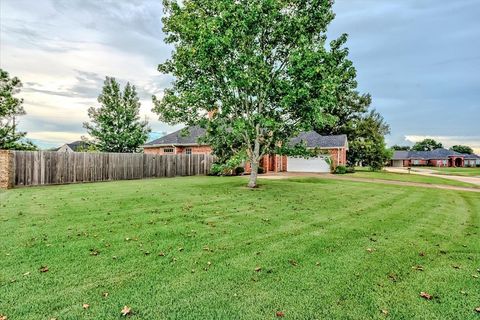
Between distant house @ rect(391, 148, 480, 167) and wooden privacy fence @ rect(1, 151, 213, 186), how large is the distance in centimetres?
7496

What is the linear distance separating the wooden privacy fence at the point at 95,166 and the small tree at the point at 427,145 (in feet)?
343

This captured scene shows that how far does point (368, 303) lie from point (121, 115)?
31475mm

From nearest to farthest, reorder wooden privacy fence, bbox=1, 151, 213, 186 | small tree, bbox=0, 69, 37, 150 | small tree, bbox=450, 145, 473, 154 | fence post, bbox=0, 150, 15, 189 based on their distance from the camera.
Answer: fence post, bbox=0, 150, 15, 189 < wooden privacy fence, bbox=1, 151, 213, 186 < small tree, bbox=0, 69, 37, 150 < small tree, bbox=450, 145, 473, 154

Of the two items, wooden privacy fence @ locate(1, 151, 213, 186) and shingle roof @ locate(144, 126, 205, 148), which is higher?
shingle roof @ locate(144, 126, 205, 148)

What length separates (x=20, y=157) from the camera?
51.1 feet

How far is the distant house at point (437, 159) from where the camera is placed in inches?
3103

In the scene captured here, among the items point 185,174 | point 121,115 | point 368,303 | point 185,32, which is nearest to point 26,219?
point 368,303

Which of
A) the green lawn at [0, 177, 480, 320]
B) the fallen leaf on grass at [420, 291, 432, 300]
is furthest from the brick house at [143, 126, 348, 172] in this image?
the fallen leaf on grass at [420, 291, 432, 300]

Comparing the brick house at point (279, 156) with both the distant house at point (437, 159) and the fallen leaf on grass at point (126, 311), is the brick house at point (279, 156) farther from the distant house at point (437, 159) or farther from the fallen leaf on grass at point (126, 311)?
the distant house at point (437, 159)

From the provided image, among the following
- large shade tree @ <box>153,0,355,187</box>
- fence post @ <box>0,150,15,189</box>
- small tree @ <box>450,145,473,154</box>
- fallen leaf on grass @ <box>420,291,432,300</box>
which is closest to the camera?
fallen leaf on grass @ <box>420,291,432,300</box>

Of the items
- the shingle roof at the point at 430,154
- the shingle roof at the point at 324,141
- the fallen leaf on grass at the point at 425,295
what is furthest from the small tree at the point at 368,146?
the shingle roof at the point at 430,154

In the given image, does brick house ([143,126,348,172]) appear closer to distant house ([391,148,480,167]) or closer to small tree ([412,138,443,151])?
distant house ([391,148,480,167])

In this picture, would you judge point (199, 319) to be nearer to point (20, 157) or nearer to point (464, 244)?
point (464, 244)

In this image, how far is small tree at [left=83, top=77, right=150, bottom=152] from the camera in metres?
30.4
